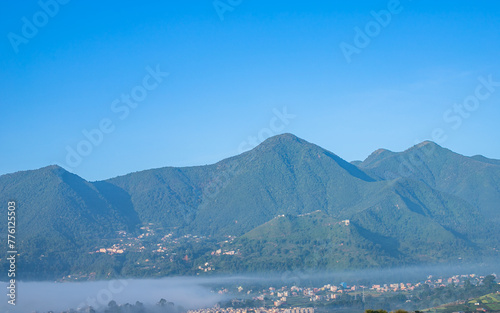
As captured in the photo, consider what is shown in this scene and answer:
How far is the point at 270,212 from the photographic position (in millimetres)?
115375

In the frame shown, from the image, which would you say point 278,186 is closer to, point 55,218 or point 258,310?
point 55,218

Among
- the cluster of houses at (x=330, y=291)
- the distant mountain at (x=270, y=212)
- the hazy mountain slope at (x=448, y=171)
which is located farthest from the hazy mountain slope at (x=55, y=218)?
the hazy mountain slope at (x=448, y=171)

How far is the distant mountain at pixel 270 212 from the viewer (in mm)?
82750

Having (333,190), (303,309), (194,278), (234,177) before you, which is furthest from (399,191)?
(303,309)

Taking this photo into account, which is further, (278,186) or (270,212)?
(278,186)

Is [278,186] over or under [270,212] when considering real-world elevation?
over

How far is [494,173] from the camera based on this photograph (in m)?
138

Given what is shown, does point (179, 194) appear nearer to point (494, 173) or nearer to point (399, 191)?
point (399, 191)

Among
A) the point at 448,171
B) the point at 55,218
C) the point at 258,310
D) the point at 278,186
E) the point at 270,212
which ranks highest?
the point at 448,171

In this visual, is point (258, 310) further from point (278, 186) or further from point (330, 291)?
point (278, 186)

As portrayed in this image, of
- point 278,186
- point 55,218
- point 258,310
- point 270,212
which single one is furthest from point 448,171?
point 258,310

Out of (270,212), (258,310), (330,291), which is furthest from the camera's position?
(270,212)

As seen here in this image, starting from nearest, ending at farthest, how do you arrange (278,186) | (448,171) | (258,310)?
(258,310)
(278,186)
(448,171)

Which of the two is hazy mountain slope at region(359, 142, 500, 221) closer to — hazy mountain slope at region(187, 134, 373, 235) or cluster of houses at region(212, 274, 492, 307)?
hazy mountain slope at region(187, 134, 373, 235)
